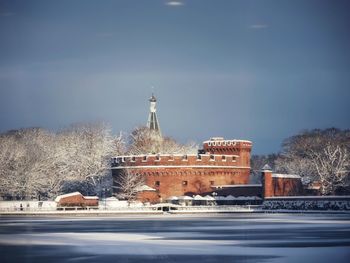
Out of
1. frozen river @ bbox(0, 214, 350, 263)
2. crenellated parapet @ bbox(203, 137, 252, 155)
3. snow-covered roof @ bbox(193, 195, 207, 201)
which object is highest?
crenellated parapet @ bbox(203, 137, 252, 155)

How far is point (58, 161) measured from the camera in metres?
81.9

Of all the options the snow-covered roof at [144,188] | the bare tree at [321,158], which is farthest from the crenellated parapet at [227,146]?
the snow-covered roof at [144,188]

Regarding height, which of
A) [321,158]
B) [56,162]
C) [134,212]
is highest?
[321,158]

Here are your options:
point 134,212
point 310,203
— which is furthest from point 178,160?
point 310,203

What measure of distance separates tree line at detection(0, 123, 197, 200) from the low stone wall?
23046 mm

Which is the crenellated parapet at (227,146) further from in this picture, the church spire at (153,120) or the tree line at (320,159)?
the church spire at (153,120)

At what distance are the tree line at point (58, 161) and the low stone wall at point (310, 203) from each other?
23.0m

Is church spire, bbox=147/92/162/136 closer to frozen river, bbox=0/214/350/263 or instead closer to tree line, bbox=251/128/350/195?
tree line, bbox=251/128/350/195

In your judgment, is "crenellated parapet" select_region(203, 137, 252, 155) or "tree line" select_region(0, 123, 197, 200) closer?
"tree line" select_region(0, 123, 197, 200)

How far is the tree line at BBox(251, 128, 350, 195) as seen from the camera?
247 ft

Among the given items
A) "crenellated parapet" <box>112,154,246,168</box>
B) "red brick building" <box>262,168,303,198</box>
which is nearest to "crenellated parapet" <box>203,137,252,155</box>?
"crenellated parapet" <box>112,154,246,168</box>

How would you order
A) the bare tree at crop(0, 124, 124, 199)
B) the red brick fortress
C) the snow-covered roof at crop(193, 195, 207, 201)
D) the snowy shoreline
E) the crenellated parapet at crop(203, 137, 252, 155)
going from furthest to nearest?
the crenellated parapet at crop(203, 137, 252, 155)
the red brick fortress
the bare tree at crop(0, 124, 124, 199)
the snow-covered roof at crop(193, 195, 207, 201)
the snowy shoreline

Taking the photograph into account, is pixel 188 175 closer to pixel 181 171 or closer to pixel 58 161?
pixel 181 171

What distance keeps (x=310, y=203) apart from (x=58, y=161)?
3275 cm
